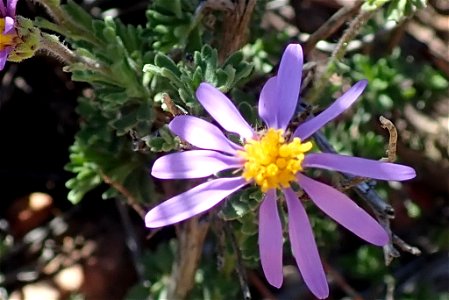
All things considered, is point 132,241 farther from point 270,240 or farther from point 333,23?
point 270,240

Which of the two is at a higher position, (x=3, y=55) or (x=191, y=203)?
(x=3, y=55)

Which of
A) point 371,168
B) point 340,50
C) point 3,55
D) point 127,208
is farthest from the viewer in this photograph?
point 127,208

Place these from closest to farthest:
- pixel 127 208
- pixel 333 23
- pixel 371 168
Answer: pixel 371 168
pixel 333 23
pixel 127 208

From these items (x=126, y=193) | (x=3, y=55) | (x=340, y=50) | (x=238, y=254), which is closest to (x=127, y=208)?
(x=126, y=193)

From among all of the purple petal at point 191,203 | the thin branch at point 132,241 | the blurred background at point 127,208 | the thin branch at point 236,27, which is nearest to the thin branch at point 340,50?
the thin branch at point 236,27

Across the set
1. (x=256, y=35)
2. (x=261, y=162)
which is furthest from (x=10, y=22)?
(x=256, y=35)

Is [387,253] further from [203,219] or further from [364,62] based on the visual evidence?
[364,62]

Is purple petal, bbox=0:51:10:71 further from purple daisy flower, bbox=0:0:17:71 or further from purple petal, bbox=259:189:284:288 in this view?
purple petal, bbox=259:189:284:288

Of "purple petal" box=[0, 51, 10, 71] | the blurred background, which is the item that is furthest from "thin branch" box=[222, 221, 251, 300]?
"purple petal" box=[0, 51, 10, 71]
